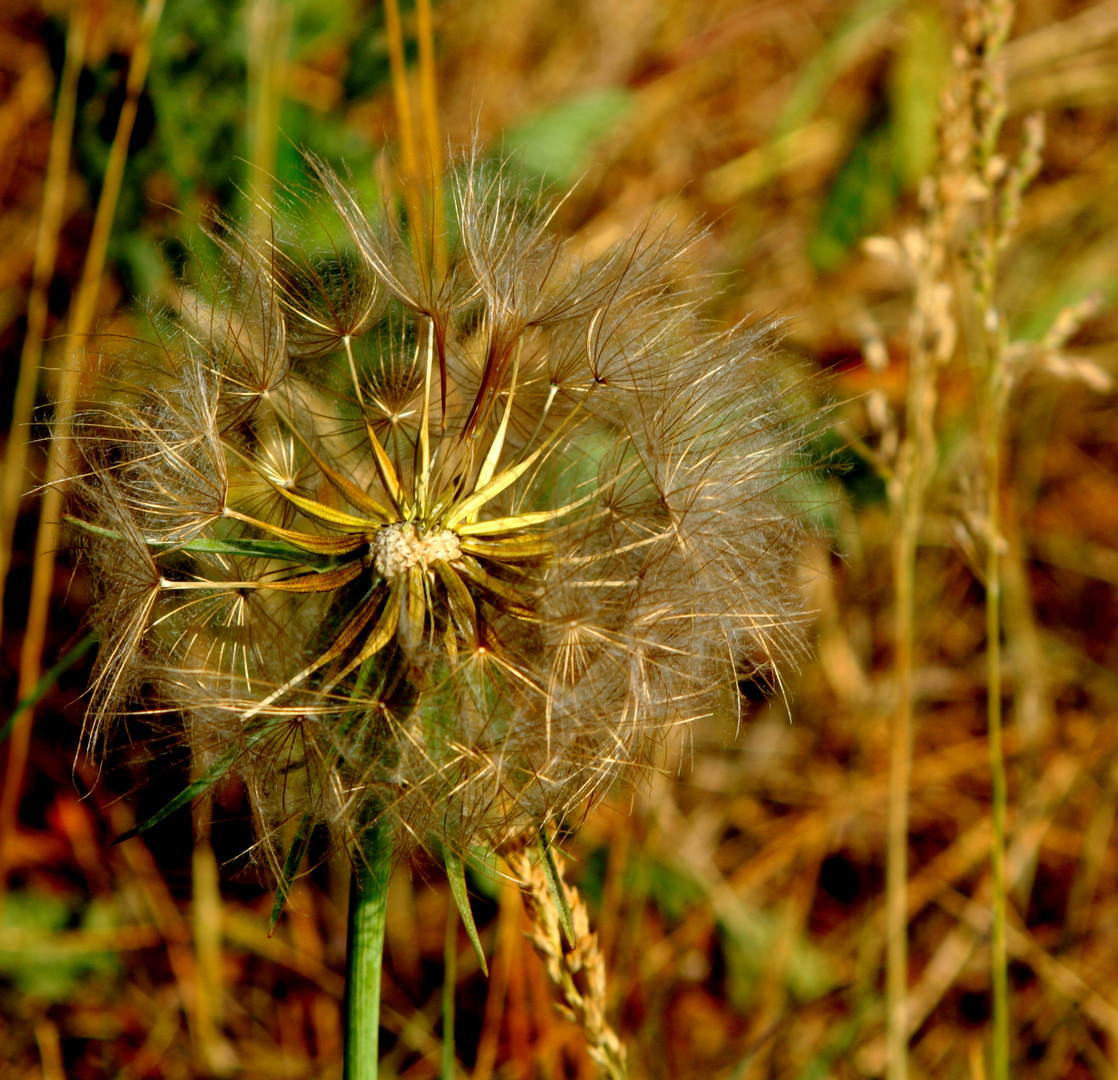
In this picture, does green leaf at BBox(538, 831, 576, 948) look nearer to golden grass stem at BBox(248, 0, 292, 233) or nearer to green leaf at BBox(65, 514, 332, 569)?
green leaf at BBox(65, 514, 332, 569)

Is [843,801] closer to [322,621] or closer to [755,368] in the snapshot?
[755,368]

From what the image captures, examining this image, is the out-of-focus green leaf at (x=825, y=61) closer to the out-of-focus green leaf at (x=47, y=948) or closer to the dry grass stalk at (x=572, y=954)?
the dry grass stalk at (x=572, y=954)

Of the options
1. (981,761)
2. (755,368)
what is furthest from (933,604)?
(755,368)

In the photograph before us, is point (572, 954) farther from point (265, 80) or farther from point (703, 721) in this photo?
point (265, 80)

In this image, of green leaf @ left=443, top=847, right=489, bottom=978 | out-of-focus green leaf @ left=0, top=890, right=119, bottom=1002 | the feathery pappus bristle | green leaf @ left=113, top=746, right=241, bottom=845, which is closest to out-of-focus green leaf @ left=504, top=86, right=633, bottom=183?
Result: the feathery pappus bristle

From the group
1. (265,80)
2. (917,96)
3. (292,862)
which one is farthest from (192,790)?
(917,96)
